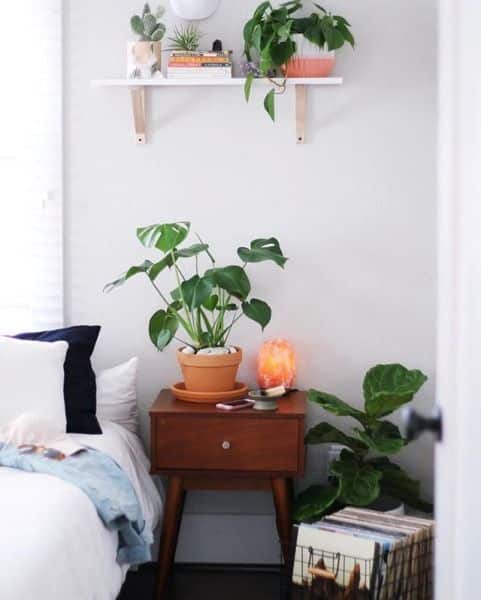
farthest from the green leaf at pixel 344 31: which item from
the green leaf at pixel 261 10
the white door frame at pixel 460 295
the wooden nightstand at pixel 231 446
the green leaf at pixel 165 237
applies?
the white door frame at pixel 460 295

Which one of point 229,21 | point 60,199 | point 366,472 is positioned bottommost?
point 366,472

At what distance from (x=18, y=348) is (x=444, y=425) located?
1.80m

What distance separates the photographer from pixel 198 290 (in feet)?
9.58

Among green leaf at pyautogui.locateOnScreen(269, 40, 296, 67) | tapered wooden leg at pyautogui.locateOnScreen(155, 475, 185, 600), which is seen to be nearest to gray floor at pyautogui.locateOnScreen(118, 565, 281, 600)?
tapered wooden leg at pyautogui.locateOnScreen(155, 475, 185, 600)

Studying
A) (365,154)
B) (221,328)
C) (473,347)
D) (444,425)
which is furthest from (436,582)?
(365,154)

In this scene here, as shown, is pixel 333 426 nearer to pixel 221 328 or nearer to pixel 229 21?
pixel 221 328

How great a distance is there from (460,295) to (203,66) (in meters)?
2.04

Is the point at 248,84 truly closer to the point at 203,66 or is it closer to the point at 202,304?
the point at 203,66

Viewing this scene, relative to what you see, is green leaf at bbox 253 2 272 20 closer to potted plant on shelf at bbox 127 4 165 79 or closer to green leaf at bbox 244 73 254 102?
green leaf at bbox 244 73 254 102

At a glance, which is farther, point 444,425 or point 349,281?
point 349,281

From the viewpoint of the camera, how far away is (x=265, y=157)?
131 inches

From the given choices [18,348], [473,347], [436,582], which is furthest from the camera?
[18,348]

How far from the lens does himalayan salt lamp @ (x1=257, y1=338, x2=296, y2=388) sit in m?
3.22

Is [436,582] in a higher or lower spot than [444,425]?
lower
